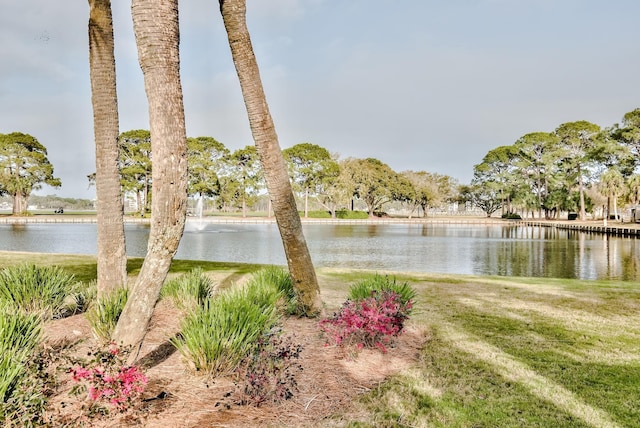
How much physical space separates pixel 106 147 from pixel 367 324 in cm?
406

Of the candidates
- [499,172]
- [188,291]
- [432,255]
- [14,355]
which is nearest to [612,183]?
[499,172]

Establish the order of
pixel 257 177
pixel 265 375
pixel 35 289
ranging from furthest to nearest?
pixel 257 177 → pixel 35 289 → pixel 265 375

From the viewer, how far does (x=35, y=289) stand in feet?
17.7

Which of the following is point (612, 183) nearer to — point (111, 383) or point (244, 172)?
point (244, 172)

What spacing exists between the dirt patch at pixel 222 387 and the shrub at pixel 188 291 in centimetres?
36

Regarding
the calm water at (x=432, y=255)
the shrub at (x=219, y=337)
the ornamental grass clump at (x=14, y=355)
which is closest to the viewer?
the ornamental grass clump at (x=14, y=355)

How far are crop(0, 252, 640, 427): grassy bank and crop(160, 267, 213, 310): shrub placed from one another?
212 centimetres

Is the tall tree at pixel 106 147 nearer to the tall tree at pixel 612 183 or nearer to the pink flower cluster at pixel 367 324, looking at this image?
the pink flower cluster at pixel 367 324

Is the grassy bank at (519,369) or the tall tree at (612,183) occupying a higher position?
the tall tree at (612,183)

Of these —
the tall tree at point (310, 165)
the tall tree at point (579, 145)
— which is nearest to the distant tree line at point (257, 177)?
the tall tree at point (310, 165)

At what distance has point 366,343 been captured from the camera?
4.73 metres

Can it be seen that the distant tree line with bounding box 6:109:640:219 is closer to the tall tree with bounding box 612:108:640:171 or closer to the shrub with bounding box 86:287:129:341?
the tall tree with bounding box 612:108:640:171

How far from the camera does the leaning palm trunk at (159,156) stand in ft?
11.8

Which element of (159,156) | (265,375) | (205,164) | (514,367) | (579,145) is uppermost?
(579,145)
